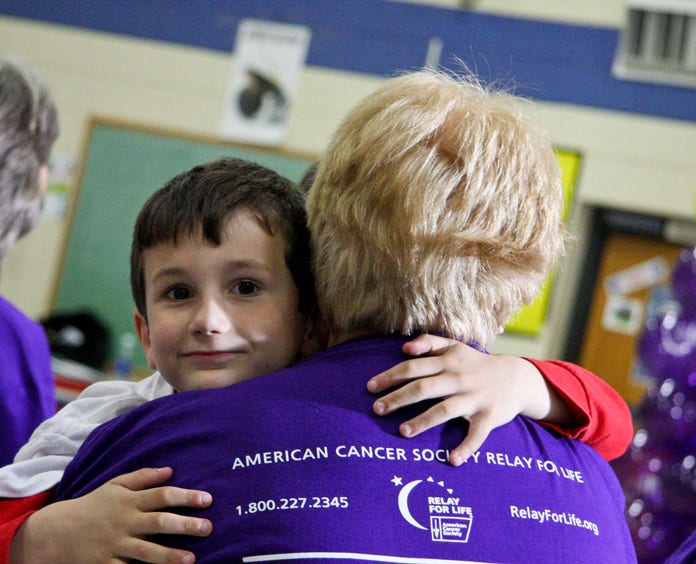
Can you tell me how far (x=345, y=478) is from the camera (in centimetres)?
86

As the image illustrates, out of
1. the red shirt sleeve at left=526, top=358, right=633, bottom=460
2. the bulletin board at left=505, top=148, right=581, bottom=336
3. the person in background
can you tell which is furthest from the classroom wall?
the red shirt sleeve at left=526, top=358, right=633, bottom=460

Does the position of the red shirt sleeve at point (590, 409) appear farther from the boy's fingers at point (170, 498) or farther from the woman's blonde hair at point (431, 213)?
the boy's fingers at point (170, 498)

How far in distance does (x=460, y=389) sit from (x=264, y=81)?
5346 millimetres

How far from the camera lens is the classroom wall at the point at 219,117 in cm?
548

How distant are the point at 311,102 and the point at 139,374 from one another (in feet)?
6.72

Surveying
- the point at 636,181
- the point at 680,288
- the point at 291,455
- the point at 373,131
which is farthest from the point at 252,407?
the point at 636,181

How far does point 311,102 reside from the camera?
5.98m

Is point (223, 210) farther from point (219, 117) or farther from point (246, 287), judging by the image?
point (219, 117)

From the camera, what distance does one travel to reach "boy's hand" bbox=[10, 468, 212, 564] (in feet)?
2.88

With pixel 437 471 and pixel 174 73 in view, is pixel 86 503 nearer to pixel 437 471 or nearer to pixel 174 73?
pixel 437 471

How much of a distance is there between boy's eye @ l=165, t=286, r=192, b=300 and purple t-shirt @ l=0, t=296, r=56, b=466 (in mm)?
452

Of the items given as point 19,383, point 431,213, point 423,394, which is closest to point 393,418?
point 423,394

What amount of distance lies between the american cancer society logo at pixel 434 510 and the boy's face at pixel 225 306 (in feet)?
1.11

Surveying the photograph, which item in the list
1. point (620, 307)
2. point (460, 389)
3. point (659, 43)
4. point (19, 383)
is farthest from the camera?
point (620, 307)
